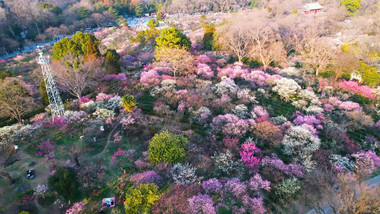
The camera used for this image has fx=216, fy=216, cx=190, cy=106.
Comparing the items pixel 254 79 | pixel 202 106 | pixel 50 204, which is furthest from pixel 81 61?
pixel 254 79

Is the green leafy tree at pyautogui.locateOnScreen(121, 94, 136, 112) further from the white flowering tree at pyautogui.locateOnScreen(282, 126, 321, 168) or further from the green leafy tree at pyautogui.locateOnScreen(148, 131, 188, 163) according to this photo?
the white flowering tree at pyautogui.locateOnScreen(282, 126, 321, 168)

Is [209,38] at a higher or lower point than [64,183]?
higher

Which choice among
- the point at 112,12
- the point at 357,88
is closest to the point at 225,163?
the point at 357,88

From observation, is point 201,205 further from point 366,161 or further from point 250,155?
point 366,161

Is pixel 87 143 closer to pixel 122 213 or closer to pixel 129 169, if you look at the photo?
pixel 129 169

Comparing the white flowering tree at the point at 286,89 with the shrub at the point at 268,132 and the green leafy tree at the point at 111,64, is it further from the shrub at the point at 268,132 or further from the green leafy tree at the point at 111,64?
the green leafy tree at the point at 111,64

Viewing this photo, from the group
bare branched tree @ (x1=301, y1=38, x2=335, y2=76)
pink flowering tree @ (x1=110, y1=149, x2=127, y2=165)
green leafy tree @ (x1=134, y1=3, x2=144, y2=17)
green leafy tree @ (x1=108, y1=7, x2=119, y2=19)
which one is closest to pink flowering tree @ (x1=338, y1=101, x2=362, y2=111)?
bare branched tree @ (x1=301, y1=38, x2=335, y2=76)
